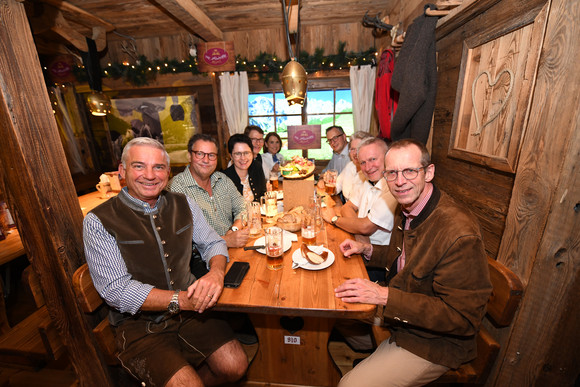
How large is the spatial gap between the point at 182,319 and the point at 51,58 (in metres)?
6.97

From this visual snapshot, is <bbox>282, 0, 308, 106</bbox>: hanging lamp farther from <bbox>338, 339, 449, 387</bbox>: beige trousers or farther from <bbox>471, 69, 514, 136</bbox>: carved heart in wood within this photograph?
<bbox>338, 339, 449, 387</bbox>: beige trousers

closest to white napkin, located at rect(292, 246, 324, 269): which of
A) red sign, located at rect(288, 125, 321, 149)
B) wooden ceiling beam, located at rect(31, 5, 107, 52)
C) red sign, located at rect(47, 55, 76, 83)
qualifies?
red sign, located at rect(288, 125, 321, 149)

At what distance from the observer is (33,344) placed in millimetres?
1823

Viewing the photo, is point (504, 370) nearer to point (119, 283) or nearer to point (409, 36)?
point (119, 283)

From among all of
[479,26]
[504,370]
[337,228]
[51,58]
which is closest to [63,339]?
[337,228]

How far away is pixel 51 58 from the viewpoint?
17.8ft

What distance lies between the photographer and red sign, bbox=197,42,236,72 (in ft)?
14.9

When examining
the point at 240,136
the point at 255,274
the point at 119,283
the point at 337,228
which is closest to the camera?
the point at 119,283

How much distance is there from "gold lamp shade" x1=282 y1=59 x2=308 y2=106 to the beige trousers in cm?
232

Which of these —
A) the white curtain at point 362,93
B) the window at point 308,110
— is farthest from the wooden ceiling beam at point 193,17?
the white curtain at point 362,93

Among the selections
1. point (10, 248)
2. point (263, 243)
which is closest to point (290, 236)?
point (263, 243)

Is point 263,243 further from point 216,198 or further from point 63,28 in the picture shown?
point 63,28

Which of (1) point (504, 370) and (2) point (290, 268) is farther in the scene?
(2) point (290, 268)

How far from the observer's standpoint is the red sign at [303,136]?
15.7 feet
